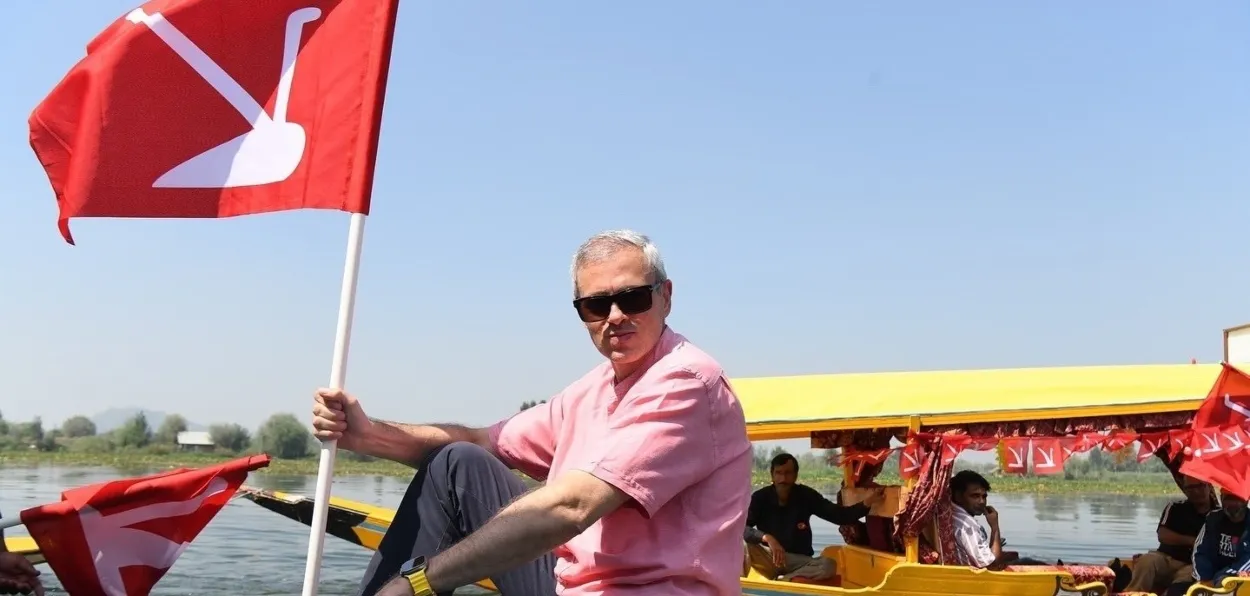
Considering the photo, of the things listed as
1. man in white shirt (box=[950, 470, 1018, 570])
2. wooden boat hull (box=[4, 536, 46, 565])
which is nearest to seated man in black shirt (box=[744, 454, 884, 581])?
man in white shirt (box=[950, 470, 1018, 570])

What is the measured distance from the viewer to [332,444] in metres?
2.87

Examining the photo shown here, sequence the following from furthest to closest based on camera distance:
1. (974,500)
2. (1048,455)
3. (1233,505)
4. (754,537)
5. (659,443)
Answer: (754,537) → (974,500) → (1048,455) → (1233,505) → (659,443)

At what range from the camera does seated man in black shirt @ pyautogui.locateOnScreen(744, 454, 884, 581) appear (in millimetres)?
7539

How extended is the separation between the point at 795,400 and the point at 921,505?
1103 millimetres

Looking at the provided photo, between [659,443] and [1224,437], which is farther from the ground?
[659,443]

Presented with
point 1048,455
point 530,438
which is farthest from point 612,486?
point 1048,455

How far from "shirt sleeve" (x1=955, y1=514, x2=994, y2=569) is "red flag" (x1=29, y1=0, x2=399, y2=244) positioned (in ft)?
16.1

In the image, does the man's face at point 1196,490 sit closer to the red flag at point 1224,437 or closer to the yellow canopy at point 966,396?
the yellow canopy at point 966,396

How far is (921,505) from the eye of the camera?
21.7 feet

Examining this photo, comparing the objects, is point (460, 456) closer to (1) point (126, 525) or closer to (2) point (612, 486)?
(2) point (612, 486)

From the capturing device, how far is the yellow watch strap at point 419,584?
213 centimetres

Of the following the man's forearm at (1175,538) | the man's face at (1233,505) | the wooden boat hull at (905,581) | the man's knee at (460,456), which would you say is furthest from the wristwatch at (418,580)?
the man's forearm at (1175,538)

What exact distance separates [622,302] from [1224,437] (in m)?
5.19

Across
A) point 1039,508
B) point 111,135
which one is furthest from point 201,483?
point 1039,508
